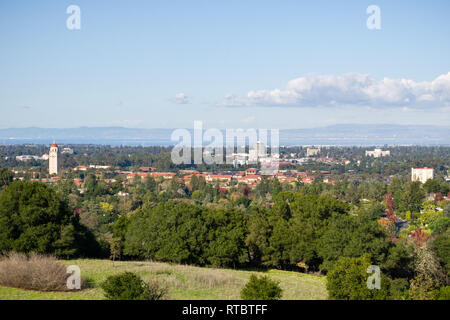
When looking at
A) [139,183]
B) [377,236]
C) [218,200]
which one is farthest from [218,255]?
[139,183]

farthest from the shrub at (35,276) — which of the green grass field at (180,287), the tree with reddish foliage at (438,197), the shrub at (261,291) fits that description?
the tree with reddish foliage at (438,197)

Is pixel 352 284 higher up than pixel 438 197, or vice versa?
pixel 352 284

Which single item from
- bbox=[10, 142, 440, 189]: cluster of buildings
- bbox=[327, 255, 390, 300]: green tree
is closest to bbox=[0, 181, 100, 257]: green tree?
bbox=[327, 255, 390, 300]: green tree

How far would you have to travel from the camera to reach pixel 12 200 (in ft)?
64.5

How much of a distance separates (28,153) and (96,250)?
144291 mm

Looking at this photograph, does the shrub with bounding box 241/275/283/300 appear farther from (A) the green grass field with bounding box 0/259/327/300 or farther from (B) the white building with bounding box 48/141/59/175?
(B) the white building with bounding box 48/141/59/175

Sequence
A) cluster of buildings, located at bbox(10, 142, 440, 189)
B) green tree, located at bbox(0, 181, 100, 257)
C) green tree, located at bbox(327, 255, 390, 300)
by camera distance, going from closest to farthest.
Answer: green tree, located at bbox(327, 255, 390, 300), green tree, located at bbox(0, 181, 100, 257), cluster of buildings, located at bbox(10, 142, 440, 189)

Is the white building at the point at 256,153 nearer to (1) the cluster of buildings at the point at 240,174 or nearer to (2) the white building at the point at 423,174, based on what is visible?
(1) the cluster of buildings at the point at 240,174

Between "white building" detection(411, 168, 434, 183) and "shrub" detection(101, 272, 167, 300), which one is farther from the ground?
"shrub" detection(101, 272, 167, 300)

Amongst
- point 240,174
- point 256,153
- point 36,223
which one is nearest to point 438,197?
point 36,223

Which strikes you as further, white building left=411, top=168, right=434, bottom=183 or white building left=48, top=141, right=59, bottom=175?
white building left=48, top=141, right=59, bottom=175

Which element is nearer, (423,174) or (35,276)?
(35,276)

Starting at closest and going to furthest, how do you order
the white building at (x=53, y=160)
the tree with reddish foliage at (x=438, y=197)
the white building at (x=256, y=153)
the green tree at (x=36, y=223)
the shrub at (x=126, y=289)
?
the shrub at (x=126, y=289), the green tree at (x=36, y=223), the tree with reddish foliage at (x=438, y=197), the white building at (x=53, y=160), the white building at (x=256, y=153)

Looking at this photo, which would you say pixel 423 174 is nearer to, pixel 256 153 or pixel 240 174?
pixel 240 174
